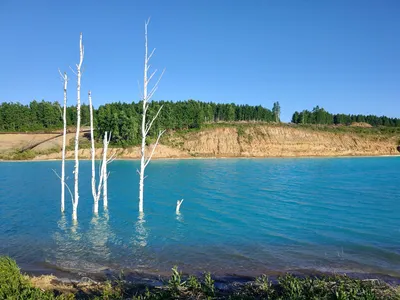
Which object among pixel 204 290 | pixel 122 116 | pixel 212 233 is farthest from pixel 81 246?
pixel 122 116

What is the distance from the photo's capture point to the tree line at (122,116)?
9012cm

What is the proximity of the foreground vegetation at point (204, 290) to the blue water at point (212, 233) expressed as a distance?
286 cm

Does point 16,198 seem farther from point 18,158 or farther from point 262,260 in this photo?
point 18,158

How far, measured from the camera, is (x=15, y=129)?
116 m

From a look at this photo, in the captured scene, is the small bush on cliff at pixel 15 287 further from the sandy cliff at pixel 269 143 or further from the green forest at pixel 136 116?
the sandy cliff at pixel 269 143

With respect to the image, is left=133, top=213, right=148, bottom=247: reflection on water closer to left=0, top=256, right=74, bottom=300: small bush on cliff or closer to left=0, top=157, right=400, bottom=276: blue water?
left=0, top=157, right=400, bottom=276: blue water

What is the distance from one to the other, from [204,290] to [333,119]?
567 feet

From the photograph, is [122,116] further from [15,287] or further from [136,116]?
[15,287]

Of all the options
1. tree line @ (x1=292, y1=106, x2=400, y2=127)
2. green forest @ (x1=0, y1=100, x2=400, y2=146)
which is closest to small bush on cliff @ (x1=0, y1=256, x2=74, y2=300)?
green forest @ (x1=0, y1=100, x2=400, y2=146)

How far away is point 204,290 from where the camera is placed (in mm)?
8469

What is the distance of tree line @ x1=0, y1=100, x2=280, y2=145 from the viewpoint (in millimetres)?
90125

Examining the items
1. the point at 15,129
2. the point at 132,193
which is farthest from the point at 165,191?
the point at 15,129

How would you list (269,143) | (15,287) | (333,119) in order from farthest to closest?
(333,119), (269,143), (15,287)

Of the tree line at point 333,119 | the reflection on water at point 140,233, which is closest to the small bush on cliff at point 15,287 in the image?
the reflection on water at point 140,233
